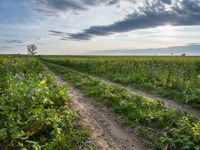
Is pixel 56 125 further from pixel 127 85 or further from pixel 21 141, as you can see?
pixel 127 85

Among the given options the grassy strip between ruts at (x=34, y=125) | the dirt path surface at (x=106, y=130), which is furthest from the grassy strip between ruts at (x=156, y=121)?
the grassy strip between ruts at (x=34, y=125)

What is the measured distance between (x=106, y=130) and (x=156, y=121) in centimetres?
164

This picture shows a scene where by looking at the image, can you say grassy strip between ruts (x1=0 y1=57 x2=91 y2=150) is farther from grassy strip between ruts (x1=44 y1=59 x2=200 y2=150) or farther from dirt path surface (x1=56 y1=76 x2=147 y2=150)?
grassy strip between ruts (x1=44 y1=59 x2=200 y2=150)

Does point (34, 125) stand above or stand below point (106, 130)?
above

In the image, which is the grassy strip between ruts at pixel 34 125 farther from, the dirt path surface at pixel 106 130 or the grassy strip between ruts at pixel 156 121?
the grassy strip between ruts at pixel 156 121

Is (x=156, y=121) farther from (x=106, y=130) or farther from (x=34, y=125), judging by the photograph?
(x=34, y=125)

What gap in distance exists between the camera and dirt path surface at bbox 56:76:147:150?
7812 mm

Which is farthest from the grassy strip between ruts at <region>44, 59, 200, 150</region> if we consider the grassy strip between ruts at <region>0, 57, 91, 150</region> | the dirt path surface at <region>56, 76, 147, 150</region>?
the grassy strip between ruts at <region>0, 57, 91, 150</region>

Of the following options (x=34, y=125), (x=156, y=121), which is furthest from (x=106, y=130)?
(x=34, y=125)

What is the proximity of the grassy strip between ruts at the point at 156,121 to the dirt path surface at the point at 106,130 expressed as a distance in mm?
318

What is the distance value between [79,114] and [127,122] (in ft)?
5.60

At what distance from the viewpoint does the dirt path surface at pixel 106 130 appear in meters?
7.81

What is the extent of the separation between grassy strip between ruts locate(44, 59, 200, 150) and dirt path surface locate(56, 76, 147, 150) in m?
0.32

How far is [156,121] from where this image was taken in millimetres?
9609
